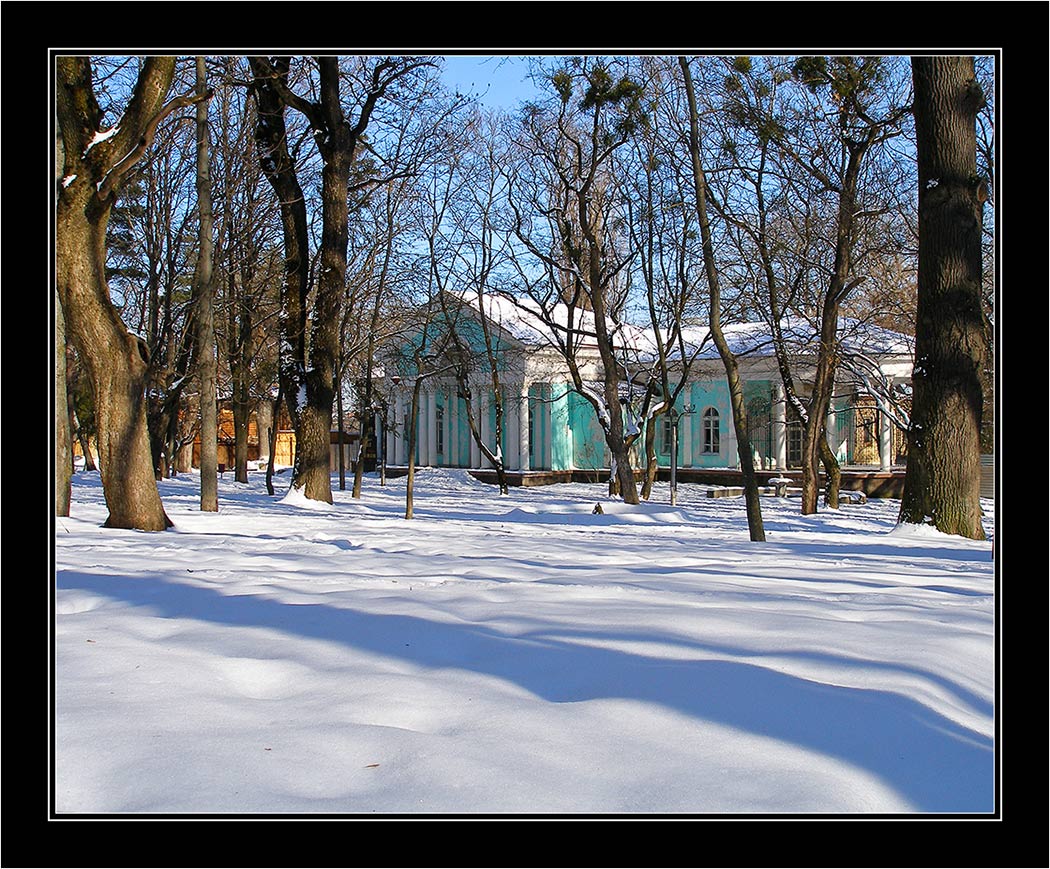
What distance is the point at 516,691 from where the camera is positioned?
338 cm

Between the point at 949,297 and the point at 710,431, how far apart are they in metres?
25.6

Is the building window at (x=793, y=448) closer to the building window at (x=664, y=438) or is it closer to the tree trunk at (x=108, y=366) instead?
the building window at (x=664, y=438)

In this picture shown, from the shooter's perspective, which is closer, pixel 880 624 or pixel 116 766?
pixel 116 766

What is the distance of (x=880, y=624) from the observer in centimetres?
460

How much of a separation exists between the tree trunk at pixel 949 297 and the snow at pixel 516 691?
15.1 ft

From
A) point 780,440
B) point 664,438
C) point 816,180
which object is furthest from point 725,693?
point 664,438

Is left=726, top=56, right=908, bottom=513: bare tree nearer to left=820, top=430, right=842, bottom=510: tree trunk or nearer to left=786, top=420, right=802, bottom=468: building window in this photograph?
left=820, top=430, right=842, bottom=510: tree trunk

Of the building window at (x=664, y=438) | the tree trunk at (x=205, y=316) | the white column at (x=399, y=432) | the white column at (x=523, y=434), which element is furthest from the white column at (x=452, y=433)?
the tree trunk at (x=205, y=316)

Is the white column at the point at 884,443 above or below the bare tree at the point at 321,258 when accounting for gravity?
below

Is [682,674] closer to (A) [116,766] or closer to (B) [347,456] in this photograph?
(A) [116,766]

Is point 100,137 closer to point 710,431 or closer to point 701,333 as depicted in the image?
point 701,333

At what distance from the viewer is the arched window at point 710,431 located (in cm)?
3622
